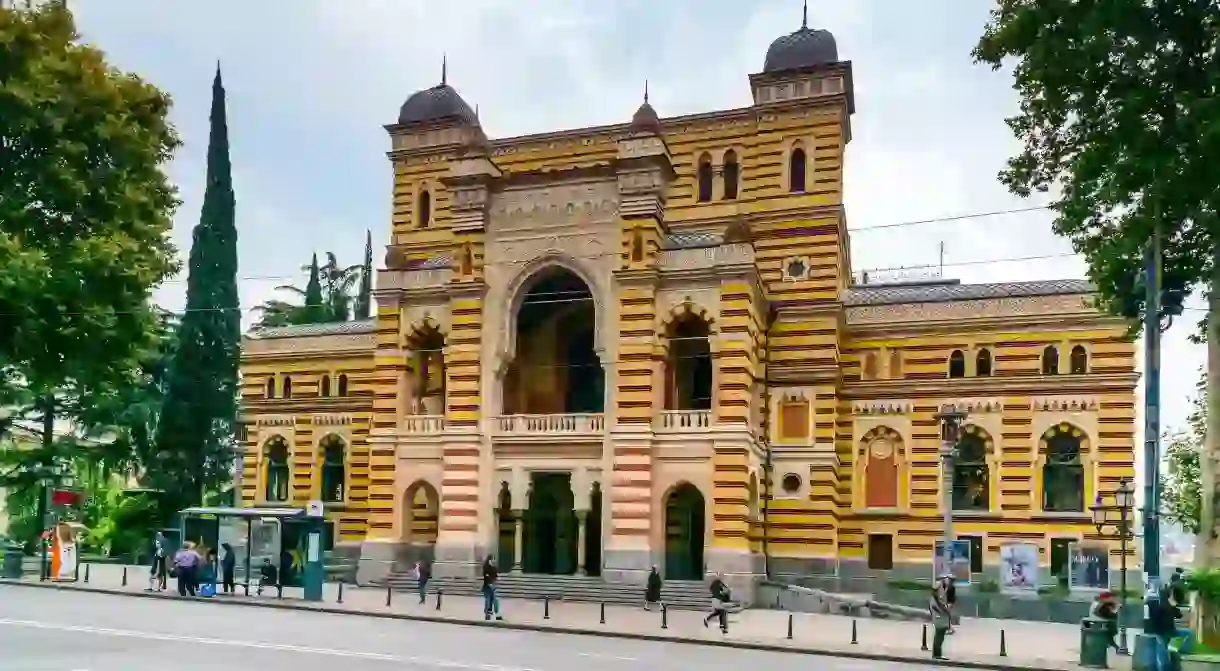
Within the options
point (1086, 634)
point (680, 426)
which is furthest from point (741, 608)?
point (1086, 634)

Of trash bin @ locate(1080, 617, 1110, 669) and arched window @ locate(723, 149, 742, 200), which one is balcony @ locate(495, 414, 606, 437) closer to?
arched window @ locate(723, 149, 742, 200)

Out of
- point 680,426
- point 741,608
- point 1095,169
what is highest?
point 1095,169

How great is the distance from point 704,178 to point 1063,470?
16.5 m

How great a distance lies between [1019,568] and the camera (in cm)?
3591

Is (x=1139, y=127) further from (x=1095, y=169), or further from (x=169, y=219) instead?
(x=169, y=219)

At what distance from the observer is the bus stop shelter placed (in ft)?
108

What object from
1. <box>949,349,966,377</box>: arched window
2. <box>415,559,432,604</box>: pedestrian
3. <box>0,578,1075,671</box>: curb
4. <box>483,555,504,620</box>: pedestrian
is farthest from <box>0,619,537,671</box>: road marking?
<box>949,349,966,377</box>: arched window

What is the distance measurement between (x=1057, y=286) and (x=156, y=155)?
1172 inches

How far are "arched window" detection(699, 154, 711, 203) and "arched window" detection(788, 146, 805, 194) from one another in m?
3.40

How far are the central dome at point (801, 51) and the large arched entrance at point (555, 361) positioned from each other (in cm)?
1120

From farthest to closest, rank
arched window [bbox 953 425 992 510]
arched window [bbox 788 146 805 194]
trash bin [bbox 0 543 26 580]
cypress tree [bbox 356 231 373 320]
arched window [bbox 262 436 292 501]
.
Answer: cypress tree [bbox 356 231 373 320] < arched window [bbox 262 436 292 501] < arched window [bbox 788 146 805 194] < arched window [bbox 953 425 992 510] < trash bin [bbox 0 543 26 580]

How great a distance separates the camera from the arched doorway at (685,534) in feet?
128

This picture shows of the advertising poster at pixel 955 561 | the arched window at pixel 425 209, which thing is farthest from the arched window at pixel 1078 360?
the arched window at pixel 425 209

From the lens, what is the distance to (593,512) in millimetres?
39500
